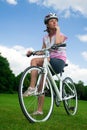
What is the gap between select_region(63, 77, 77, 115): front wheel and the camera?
34.8 ft

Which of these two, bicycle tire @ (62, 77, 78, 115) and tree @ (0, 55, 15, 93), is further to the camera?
tree @ (0, 55, 15, 93)

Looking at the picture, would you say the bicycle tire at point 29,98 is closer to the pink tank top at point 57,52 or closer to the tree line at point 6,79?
the pink tank top at point 57,52

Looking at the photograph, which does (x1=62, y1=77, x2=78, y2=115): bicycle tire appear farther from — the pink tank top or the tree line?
the tree line

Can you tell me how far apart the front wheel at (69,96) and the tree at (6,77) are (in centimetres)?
9050

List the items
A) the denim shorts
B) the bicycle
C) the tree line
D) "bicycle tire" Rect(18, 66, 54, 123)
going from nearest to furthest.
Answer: "bicycle tire" Rect(18, 66, 54, 123) → the bicycle → the denim shorts → the tree line

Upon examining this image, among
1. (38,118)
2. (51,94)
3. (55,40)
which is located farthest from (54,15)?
(38,118)

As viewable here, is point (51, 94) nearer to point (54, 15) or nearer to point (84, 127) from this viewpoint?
point (84, 127)

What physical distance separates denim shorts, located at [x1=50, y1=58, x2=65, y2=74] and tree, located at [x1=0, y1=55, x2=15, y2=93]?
9226 centimetres

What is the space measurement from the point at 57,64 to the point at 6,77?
93.9 meters

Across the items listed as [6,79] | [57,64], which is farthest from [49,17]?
[6,79]

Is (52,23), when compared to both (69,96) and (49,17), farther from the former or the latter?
(69,96)

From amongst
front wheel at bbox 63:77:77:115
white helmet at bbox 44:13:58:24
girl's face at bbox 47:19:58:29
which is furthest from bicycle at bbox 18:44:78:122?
white helmet at bbox 44:13:58:24

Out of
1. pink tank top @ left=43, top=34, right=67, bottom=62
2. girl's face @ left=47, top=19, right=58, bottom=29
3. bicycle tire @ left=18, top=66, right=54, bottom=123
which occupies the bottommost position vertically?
bicycle tire @ left=18, top=66, right=54, bottom=123

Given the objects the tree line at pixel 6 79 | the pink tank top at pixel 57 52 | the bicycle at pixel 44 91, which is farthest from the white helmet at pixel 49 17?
the tree line at pixel 6 79
